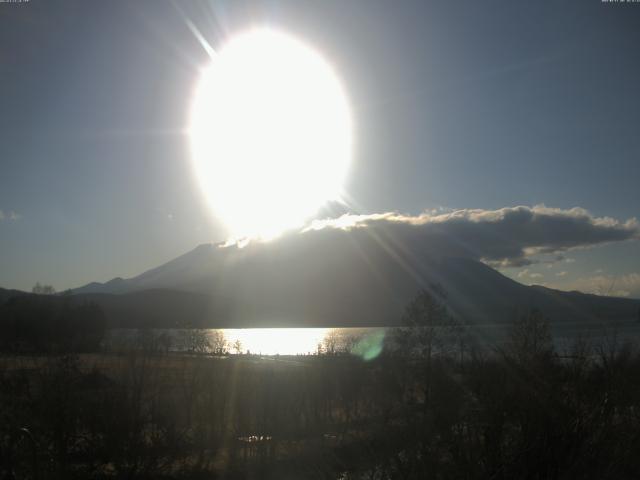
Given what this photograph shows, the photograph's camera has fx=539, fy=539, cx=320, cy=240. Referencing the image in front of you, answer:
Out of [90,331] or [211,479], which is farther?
[90,331]

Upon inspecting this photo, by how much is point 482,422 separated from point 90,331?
231 feet

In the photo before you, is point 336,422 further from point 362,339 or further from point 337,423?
point 362,339

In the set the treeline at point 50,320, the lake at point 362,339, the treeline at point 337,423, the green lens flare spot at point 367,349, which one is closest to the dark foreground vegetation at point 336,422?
the treeline at point 337,423

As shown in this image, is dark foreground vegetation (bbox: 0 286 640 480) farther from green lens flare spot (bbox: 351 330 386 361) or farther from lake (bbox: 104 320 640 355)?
green lens flare spot (bbox: 351 330 386 361)

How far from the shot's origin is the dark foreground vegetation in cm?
667

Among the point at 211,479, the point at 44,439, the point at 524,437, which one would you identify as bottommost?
the point at 211,479

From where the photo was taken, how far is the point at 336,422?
25047 millimetres

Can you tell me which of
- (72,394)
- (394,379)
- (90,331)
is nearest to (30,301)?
(90,331)

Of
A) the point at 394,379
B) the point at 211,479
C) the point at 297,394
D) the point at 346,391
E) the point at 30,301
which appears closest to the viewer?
the point at 211,479

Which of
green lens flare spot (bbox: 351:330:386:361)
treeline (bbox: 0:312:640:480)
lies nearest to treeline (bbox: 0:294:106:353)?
green lens flare spot (bbox: 351:330:386:361)

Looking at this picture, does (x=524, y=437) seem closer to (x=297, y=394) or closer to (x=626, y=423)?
(x=626, y=423)

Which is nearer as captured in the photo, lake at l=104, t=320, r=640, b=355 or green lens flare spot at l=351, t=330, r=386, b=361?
lake at l=104, t=320, r=640, b=355

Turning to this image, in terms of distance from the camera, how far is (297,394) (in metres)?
23.8

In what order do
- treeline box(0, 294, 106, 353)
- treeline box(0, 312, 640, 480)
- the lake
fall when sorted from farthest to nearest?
1. treeline box(0, 294, 106, 353)
2. the lake
3. treeline box(0, 312, 640, 480)
